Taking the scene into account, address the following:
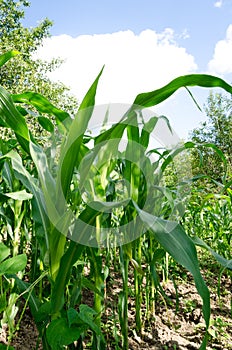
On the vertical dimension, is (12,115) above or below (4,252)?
above

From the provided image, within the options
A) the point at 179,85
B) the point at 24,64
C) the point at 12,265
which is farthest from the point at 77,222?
the point at 24,64

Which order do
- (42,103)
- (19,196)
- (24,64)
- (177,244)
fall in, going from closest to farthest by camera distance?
(177,244) → (19,196) → (42,103) → (24,64)

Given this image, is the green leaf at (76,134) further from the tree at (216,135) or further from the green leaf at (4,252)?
the tree at (216,135)

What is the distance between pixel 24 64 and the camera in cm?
889

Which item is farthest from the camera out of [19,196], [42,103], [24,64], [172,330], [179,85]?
[24,64]

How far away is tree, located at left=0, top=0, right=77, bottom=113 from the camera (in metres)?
8.72

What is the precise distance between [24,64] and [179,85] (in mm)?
9087

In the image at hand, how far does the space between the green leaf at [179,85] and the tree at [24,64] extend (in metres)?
8.10

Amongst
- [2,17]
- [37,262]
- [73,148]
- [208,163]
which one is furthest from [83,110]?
[208,163]

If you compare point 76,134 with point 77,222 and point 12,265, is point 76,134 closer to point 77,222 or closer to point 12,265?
point 77,222

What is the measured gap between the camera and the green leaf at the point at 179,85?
0.58 meters

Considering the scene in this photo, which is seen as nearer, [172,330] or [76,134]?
[76,134]

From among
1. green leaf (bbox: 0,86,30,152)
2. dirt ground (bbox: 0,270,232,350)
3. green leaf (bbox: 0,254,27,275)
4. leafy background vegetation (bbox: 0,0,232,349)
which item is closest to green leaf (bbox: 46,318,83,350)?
leafy background vegetation (bbox: 0,0,232,349)

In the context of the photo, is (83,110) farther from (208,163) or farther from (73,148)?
(208,163)
